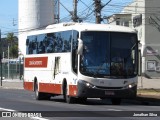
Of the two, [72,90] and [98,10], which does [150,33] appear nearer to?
→ [98,10]

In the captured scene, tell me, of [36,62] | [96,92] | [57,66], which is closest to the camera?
[96,92]

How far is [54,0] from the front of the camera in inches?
4003

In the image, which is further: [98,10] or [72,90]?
[98,10]

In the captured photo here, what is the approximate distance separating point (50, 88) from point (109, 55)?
4850mm

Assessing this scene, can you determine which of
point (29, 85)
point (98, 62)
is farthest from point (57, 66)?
point (29, 85)

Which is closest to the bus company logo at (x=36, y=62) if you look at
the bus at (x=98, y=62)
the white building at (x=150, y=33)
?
the bus at (x=98, y=62)

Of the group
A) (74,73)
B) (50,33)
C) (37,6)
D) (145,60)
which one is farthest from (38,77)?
(37,6)

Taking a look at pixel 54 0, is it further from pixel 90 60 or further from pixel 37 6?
pixel 90 60

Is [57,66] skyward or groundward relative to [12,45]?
groundward

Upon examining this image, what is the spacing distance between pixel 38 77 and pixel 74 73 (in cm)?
565

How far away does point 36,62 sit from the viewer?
31500 mm

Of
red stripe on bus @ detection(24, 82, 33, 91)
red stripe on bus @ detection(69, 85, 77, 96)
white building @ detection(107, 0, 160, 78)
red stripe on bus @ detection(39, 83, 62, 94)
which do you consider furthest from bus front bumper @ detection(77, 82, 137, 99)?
white building @ detection(107, 0, 160, 78)

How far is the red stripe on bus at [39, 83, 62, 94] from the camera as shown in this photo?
1106 inches

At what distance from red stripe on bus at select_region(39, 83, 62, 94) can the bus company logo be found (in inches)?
42.4
